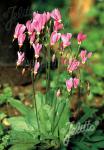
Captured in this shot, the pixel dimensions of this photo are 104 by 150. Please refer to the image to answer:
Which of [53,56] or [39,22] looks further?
[53,56]

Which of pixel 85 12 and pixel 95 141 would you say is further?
pixel 85 12

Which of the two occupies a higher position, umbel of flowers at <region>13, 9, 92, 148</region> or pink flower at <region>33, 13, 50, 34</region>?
pink flower at <region>33, 13, 50, 34</region>

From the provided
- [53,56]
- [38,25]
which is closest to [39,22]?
[38,25]

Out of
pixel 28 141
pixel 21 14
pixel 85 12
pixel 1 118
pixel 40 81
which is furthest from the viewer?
pixel 85 12

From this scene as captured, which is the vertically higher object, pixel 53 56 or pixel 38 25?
pixel 38 25

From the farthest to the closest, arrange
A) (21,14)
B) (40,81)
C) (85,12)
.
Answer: (85,12), (40,81), (21,14)

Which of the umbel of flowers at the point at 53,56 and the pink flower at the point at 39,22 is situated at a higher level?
the pink flower at the point at 39,22

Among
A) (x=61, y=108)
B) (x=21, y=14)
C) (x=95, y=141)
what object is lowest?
(x=95, y=141)

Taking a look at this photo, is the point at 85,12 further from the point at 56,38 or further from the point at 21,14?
the point at 56,38

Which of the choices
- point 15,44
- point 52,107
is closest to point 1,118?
point 52,107

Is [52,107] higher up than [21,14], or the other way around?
[21,14]

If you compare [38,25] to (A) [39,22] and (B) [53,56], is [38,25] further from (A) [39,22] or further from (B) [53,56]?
(B) [53,56]
